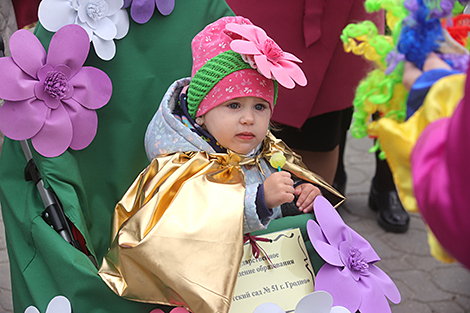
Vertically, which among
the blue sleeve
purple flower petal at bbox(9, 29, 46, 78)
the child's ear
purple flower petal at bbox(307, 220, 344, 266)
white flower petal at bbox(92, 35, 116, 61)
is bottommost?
purple flower petal at bbox(307, 220, 344, 266)

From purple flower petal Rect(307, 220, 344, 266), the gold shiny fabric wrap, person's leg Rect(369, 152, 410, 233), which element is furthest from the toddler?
person's leg Rect(369, 152, 410, 233)

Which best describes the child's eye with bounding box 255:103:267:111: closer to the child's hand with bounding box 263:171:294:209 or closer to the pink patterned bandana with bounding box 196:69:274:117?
the pink patterned bandana with bounding box 196:69:274:117

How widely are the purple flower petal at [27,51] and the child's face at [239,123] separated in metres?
0.48

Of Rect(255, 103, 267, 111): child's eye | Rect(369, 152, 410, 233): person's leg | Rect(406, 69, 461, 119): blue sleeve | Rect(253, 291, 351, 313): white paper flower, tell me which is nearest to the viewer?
Rect(406, 69, 461, 119): blue sleeve

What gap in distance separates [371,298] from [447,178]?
0.71m

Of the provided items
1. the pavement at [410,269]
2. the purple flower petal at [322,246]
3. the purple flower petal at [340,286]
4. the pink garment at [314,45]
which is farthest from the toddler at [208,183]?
the pavement at [410,269]

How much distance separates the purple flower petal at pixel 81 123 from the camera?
1.28 m

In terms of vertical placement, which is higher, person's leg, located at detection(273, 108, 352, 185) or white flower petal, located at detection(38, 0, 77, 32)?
white flower petal, located at detection(38, 0, 77, 32)

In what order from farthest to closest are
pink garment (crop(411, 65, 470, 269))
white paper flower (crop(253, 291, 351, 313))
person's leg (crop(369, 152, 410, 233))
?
1. person's leg (crop(369, 152, 410, 233))
2. white paper flower (crop(253, 291, 351, 313))
3. pink garment (crop(411, 65, 470, 269))

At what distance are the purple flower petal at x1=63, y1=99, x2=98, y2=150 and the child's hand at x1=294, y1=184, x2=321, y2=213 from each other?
0.63 m

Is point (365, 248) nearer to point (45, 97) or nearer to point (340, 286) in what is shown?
point (340, 286)

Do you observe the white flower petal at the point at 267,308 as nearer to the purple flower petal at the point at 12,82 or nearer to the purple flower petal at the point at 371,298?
the purple flower petal at the point at 371,298

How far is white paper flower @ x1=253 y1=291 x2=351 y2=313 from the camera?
1.02 metres

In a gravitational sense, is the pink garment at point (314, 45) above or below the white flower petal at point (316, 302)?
above
